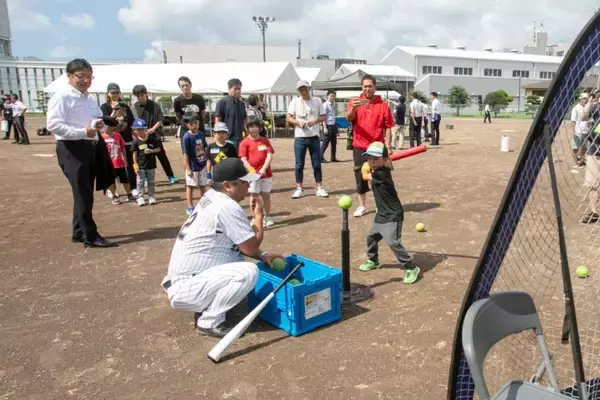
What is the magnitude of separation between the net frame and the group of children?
230 cm

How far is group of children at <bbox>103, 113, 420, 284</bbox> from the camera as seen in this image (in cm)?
457

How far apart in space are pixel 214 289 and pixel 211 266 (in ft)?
0.62

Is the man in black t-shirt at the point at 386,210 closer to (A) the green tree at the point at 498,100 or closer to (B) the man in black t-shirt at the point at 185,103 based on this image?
(B) the man in black t-shirt at the point at 185,103

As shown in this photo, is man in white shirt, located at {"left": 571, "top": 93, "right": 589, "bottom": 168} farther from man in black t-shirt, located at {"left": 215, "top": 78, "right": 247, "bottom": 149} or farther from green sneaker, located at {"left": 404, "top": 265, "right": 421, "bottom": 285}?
man in black t-shirt, located at {"left": 215, "top": 78, "right": 247, "bottom": 149}

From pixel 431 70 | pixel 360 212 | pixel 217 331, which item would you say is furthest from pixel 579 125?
pixel 431 70

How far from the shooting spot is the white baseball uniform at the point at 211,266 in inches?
142

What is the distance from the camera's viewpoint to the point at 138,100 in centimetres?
847

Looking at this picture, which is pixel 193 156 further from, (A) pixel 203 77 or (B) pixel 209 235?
(A) pixel 203 77

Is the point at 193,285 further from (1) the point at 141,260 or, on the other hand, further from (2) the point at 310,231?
(2) the point at 310,231

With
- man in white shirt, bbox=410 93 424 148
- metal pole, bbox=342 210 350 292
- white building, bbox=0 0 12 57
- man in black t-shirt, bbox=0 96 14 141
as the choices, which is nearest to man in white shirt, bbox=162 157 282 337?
metal pole, bbox=342 210 350 292

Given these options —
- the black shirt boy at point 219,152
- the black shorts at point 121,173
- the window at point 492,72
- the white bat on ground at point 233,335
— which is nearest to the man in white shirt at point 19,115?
the black shorts at point 121,173

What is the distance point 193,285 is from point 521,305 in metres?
2.32

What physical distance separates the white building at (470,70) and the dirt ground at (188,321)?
188ft

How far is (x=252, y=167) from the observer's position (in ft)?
20.6
